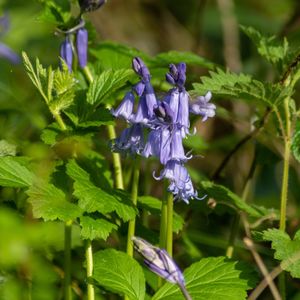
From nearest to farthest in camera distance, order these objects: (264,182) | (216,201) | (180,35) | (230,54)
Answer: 1. (216,201)
2. (264,182)
3. (230,54)
4. (180,35)

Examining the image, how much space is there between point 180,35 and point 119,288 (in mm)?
3888

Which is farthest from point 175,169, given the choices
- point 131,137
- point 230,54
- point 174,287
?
point 230,54

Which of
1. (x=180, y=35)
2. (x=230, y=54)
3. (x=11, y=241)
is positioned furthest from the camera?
(x=180, y=35)

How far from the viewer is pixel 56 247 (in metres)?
2.06

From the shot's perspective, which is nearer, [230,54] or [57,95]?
[57,95]

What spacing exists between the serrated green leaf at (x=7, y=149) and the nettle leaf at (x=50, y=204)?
221 mm

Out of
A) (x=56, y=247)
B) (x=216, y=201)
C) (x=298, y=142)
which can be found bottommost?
(x=56, y=247)

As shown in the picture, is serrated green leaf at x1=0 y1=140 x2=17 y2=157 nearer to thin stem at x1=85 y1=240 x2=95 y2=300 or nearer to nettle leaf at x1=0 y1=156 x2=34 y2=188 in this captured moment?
nettle leaf at x1=0 y1=156 x2=34 y2=188

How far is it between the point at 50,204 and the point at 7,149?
1.08ft

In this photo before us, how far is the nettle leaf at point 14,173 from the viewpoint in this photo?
1695 mm

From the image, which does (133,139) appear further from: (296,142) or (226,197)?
(296,142)

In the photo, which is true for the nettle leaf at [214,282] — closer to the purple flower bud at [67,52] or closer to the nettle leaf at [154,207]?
the nettle leaf at [154,207]

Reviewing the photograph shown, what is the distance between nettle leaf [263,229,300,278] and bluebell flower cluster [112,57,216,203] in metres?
0.20

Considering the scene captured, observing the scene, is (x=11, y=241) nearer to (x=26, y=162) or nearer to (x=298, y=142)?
(x=26, y=162)
